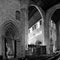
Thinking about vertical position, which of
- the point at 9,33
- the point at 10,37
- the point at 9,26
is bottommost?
the point at 10,37

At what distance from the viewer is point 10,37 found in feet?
40.8

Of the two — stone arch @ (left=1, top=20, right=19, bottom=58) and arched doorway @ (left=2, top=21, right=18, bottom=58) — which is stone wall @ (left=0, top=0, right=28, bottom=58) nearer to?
stone arch @ (left=1, top=20, right=19, bottom=58)

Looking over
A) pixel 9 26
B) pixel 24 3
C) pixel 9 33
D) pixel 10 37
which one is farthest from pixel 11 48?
pixel 24 3

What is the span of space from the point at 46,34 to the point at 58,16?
6248 millimetres

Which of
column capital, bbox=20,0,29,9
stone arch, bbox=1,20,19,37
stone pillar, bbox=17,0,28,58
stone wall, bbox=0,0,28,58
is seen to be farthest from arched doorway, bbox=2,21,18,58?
column capital, bbox=20,0,29,9

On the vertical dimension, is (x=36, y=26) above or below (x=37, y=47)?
above

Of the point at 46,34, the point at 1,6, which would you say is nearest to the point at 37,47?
the point at 46,34

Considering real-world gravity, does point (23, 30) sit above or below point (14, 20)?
below

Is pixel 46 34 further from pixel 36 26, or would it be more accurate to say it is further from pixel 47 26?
pixel 36 26

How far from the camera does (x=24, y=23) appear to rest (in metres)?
13.6

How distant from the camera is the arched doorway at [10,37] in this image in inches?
472

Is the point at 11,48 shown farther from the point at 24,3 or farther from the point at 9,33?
the point at 24,3

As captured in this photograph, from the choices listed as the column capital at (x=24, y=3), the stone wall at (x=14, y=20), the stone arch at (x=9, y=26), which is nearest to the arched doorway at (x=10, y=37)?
the stone arch at (x=9, y=26)

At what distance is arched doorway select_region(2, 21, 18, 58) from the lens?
1200 cm
